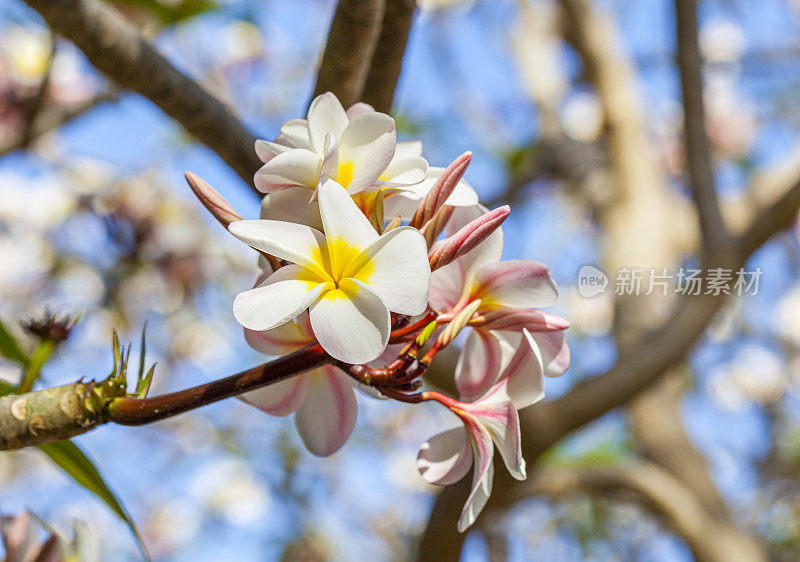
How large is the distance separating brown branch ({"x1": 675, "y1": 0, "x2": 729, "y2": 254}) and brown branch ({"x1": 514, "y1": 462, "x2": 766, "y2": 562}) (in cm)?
52

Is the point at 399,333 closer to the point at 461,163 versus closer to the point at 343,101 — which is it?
the point at 461,163

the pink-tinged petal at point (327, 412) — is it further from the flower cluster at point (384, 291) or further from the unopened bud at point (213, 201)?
the unopened bud at point (213, 201)

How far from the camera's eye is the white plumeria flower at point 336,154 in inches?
13.7

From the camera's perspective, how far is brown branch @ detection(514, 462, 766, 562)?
132cm

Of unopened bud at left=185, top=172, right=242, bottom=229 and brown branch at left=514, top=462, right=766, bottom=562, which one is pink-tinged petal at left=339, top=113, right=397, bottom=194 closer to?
unopened bud at left=185, top=172, right=242, bottom=229

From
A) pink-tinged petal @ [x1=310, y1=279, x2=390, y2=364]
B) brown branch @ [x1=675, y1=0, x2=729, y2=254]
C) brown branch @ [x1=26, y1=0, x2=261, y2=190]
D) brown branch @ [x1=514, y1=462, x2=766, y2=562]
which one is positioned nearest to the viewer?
pink-tinged petal @ [x1=310, y1=279, x2=390, y2=364]

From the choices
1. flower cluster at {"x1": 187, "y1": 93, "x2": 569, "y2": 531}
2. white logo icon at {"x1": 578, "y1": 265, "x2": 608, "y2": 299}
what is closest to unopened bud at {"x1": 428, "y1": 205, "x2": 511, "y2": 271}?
flower cluster at {"x1": 187, "y1": 93, "x2": 569, "y2": 531}

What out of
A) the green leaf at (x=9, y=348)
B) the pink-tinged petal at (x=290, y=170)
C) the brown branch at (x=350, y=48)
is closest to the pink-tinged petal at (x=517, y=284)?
the pink-tinged petal at (x=290, y=170)

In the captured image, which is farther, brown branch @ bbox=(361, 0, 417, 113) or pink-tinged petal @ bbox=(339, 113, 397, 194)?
brown branch @ bbox=(361, 0, 417, 113)

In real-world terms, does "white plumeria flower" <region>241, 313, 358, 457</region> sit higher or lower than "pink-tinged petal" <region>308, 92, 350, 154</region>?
lower

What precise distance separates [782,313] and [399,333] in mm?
3037

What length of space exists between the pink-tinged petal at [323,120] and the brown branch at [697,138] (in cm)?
82

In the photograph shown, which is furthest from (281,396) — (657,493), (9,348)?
(657,493)

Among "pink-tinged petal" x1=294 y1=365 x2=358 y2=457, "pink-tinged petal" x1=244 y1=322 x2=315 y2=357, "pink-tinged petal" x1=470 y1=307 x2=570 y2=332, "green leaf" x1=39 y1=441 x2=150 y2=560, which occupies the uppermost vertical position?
"pink-tinged petal" x1=470 y1=307 x2=570 y2=332
